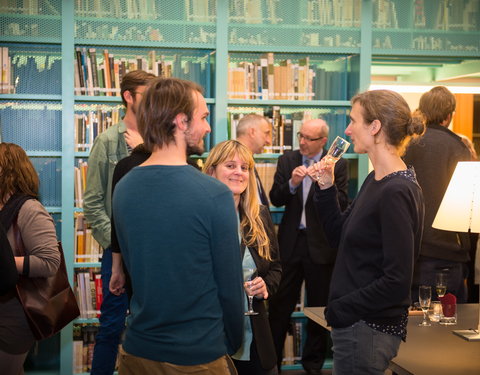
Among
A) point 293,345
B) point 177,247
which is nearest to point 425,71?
point 293,345

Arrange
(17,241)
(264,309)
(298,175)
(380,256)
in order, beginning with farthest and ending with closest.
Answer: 1. (298,175)
2. (17,241)
3. (264,309)
4. (380,256)

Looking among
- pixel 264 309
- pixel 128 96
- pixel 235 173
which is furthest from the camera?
pixel 128 96

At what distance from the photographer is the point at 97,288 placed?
16.6 ft

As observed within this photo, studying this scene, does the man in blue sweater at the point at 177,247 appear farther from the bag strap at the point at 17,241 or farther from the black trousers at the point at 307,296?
the black trousers at the point at 307,296

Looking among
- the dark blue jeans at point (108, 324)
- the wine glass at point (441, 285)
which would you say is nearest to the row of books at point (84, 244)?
the dark blue jeans at point (108, 324)

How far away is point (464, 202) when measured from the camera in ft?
9.21

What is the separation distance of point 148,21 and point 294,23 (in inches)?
44.1

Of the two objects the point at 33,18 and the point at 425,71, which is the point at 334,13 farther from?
the point at 33,18

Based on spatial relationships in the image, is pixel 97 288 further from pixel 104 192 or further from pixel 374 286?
pixel 374 286

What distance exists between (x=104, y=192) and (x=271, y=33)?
2.07 m

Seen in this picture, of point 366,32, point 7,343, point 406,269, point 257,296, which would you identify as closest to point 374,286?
point 406,269

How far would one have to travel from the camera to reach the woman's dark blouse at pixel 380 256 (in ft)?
7.53

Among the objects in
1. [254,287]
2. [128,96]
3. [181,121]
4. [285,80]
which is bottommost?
[254,287]

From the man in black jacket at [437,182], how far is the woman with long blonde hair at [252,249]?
3.87 ft
